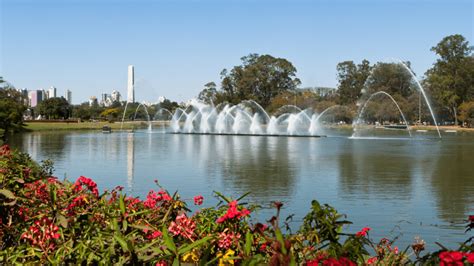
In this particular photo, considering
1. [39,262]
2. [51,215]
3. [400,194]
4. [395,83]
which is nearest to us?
[39,262]

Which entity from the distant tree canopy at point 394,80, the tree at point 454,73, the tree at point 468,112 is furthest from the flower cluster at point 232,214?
the distant tree canopy at point 394,80

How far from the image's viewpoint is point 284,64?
116 meters

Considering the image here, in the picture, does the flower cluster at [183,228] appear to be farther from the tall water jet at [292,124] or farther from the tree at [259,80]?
the tree at [259,80]

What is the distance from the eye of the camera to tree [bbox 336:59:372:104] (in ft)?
384

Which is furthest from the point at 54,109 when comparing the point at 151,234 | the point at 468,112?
the point at 151,234

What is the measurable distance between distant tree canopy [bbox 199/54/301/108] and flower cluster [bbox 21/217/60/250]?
352 feet

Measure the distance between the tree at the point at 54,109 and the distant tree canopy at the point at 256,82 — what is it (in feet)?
117

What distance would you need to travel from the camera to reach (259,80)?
114 m

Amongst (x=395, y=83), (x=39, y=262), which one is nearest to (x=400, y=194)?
(x=39, y=262)

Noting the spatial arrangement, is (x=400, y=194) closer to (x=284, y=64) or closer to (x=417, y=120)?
(x=417, y=120)

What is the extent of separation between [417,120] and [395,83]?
10421mm

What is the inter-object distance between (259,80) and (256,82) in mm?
Answer: 736

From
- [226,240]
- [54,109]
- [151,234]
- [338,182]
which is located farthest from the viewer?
[54,109]

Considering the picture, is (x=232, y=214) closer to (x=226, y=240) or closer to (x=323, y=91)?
(x=226, y=240)
